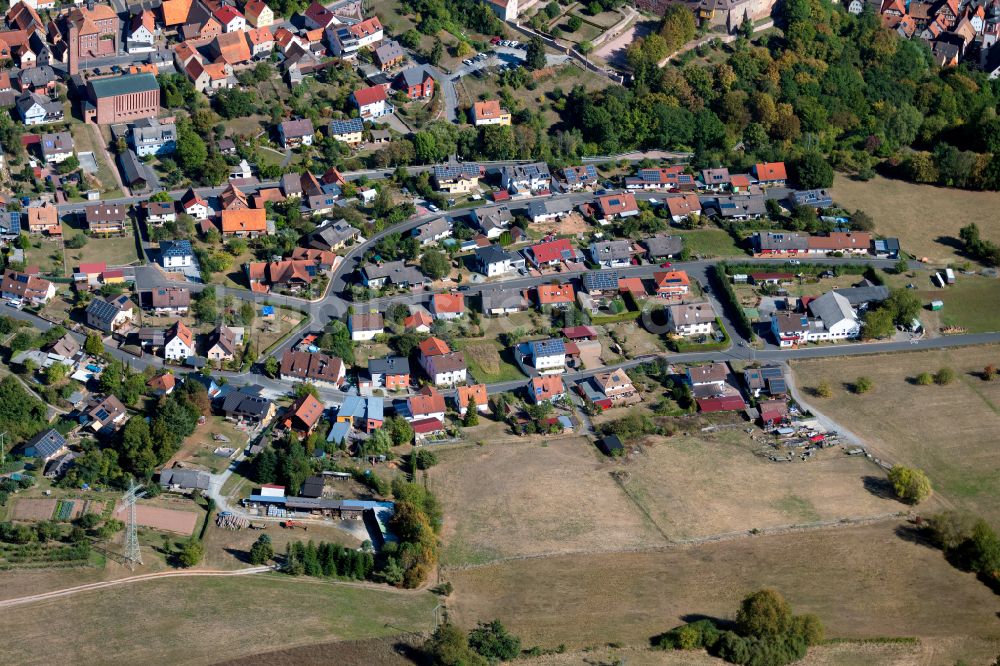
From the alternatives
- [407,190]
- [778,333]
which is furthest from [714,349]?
[407,190]

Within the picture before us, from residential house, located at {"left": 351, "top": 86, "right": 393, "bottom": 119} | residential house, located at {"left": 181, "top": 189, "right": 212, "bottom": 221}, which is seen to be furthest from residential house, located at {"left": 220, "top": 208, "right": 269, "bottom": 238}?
residential house, located at {"left": 351, "top": 86, "right": 393, "bottom": 119}

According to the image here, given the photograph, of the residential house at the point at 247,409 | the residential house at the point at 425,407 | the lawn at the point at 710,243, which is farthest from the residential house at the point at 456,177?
the residential house at the point at 247,409

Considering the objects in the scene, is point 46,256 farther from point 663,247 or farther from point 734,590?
point 734,590

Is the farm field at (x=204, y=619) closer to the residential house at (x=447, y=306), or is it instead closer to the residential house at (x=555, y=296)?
the residential house at (x=447, y=306)

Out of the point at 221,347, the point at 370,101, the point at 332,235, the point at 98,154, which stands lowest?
the point at 221,347

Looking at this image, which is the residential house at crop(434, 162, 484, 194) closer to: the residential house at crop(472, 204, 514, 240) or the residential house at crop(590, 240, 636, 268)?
the residential house at crop(472, 204, 514, 240)

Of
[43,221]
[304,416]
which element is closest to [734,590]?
[304,416]

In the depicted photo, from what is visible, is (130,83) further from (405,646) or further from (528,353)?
(405,646)
